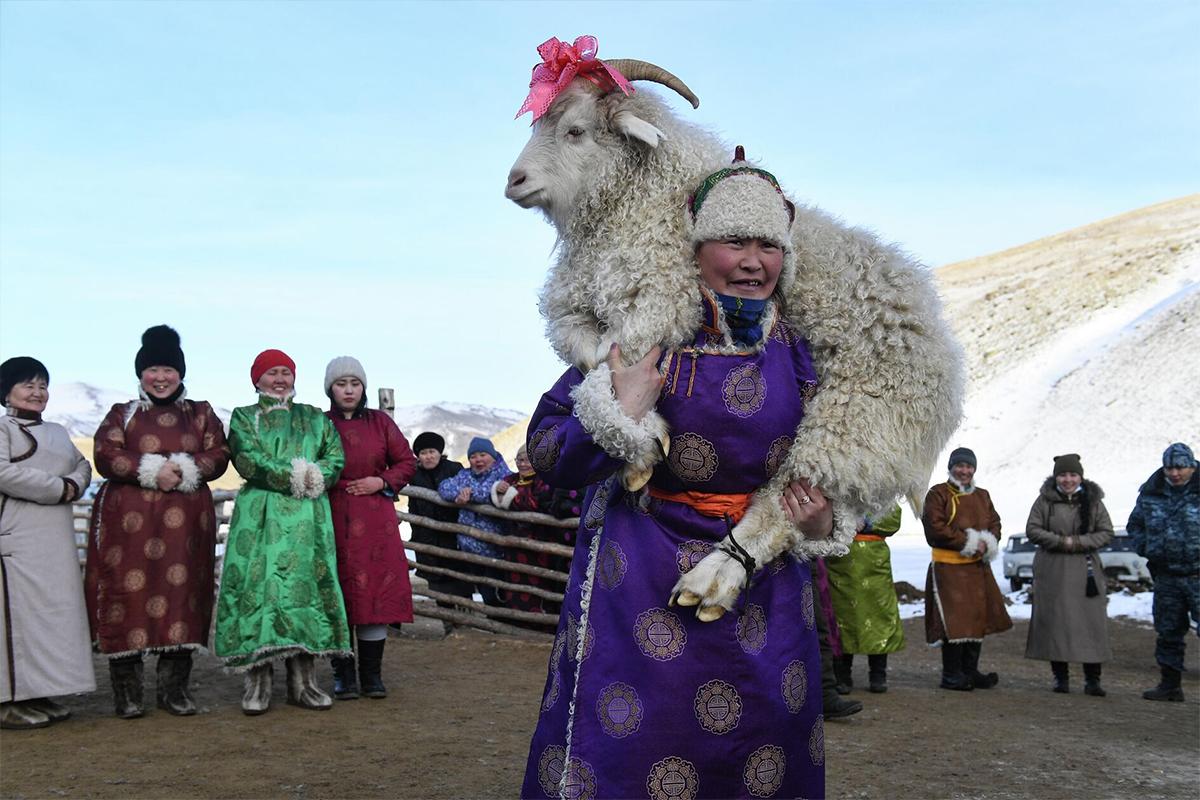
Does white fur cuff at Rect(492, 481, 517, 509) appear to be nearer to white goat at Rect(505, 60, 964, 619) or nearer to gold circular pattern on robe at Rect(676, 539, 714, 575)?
white goat at Rect(505, 60, 964, 619)

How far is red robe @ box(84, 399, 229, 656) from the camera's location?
596 cm

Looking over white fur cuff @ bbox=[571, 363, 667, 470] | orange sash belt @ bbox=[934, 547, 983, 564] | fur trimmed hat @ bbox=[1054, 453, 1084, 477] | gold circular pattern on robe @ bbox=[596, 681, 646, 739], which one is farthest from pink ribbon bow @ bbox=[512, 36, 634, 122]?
fur trimmed hat @ bbox=[1054, 453, 1084, 477]

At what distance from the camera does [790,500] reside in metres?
2.52

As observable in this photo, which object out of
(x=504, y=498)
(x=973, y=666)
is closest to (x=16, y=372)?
(x=504, y=498)

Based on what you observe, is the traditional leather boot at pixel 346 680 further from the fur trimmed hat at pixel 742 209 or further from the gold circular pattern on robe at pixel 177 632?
the fur trimmed hat at pixel 742 209

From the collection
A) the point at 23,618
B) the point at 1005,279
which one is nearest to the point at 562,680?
the point at 23,618

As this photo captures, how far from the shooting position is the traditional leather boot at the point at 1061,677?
836 centimetres

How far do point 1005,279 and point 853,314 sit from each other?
136ft

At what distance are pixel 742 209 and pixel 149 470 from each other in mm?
4491

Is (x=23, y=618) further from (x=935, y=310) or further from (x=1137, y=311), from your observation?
(x=1137, y=311)

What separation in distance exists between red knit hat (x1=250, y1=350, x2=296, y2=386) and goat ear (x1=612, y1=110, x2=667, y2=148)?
4221 millimetres

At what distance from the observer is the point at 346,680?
22.7 ft

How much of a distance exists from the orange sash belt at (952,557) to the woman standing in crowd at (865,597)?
2.20ft

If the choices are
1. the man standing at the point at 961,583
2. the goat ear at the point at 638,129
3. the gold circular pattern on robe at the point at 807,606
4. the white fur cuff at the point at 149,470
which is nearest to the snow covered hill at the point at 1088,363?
the man standing at the point at 961,583
